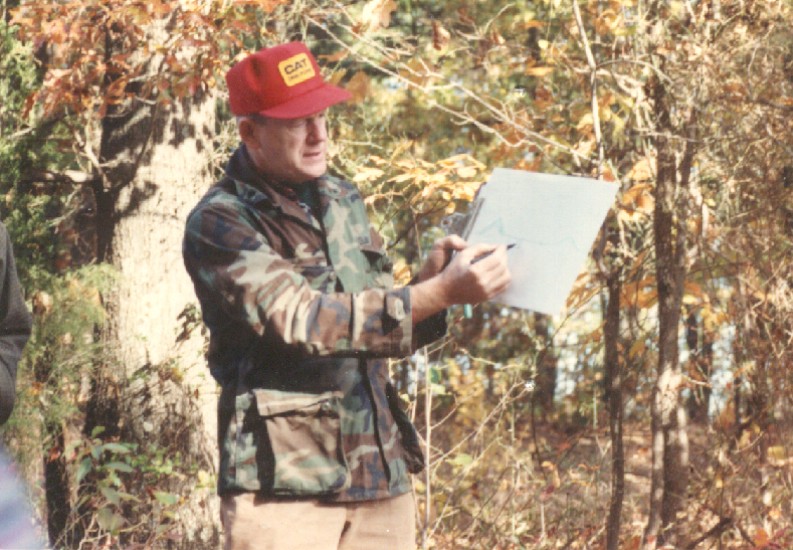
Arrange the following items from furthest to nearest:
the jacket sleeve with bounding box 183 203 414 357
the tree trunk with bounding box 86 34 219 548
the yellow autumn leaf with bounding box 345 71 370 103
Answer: the tree trunk with bounding box 86 34 219 548 < the yellow autumn leaf with bounding box 345 71 370 103 < the jacket sleeve with bounding box 183 203 414 357

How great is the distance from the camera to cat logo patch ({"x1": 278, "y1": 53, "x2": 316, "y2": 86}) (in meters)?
2.62

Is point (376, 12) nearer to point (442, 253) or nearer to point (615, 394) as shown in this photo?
point (615, 394)

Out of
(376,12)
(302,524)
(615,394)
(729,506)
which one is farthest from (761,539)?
(302,524)

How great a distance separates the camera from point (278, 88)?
103 inches

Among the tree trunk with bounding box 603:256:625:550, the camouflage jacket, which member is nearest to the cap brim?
the camouflage jacket

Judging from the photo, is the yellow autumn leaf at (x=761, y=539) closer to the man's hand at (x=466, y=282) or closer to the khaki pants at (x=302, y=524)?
the khaki pants at (x=302, y=524)

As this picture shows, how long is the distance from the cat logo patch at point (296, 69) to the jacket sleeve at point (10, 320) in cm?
94

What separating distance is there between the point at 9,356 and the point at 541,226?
151 centimetres

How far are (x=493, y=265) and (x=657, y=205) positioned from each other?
289 cm

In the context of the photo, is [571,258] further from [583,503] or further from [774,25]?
[583,503]

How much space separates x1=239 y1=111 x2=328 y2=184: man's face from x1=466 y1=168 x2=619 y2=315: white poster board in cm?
41

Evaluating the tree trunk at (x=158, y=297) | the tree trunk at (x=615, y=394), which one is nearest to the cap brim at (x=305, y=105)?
the tree trunk at (x=615, y=394)

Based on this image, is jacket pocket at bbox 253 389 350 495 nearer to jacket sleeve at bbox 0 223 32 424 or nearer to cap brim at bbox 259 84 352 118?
cap brim at bbox 259 84 352 118

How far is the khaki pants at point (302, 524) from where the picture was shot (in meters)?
2.48
